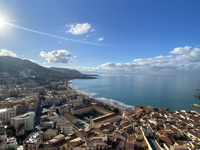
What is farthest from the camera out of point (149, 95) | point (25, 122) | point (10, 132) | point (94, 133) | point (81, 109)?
point (149, 95)

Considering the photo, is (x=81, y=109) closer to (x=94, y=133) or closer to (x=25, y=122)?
(x=25, y=122)

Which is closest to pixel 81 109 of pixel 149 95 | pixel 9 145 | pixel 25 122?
pixel 25 122

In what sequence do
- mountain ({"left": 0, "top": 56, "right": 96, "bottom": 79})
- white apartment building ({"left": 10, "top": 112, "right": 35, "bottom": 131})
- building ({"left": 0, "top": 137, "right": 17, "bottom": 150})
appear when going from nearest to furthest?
building ({"left": 0, "top": 137, "right": 17, "bottom": 150}), white apartment building ({"left": 10, "top": 112, "right": 35, "bottom": 131}), mountain ({"left": 0, "top": 56, "right": 96, "bottom": 79})

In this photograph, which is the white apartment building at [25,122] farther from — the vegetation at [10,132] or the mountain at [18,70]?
the mountain at [18,70]

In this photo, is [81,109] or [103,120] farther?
[81,109]

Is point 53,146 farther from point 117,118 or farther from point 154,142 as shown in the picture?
point 117,118

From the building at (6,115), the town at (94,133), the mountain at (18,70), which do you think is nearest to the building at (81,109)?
the town at (94,133)

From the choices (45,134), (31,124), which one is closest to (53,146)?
(45,134)

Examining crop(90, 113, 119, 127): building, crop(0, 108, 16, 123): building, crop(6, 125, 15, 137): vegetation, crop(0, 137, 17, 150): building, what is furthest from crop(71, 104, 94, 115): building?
crop(0, 137, 17, 150): building

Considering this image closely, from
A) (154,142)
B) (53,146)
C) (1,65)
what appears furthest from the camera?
(1,65)

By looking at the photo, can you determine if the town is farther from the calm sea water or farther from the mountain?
the mountain

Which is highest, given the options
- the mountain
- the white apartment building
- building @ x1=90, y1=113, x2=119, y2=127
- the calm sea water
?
the mountain
